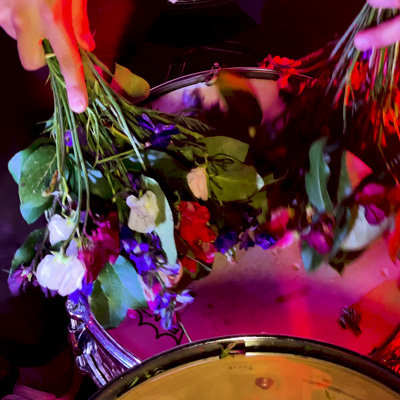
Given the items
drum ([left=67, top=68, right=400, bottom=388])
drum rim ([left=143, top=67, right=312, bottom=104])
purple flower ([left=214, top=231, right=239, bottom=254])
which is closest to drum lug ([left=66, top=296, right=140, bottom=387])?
drum ([left=67, top=68, right=400, bottom=388])

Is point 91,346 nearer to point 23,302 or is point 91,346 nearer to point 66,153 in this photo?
point 23,302

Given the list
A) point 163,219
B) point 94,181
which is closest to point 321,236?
point 163,219

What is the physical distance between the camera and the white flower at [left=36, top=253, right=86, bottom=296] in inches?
24.6

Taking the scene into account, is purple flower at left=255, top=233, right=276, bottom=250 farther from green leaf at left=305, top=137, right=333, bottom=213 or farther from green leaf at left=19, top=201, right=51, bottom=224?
green leaf at left=19, top=201, right=51, bottom=224

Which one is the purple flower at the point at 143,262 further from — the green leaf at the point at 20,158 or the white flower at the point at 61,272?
the green leaf at the point at 20,158

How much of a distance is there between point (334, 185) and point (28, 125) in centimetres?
46

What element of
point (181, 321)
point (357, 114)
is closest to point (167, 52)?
point (357, 114)

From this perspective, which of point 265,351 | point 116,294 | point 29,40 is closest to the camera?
point 265,351

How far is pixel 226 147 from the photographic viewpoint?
0.68 metres

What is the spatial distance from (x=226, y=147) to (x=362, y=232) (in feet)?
0.84

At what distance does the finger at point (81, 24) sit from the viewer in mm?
596

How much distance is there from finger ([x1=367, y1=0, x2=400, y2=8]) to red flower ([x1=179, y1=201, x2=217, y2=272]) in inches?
14.2

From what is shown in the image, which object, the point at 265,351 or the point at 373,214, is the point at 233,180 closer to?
the point at 373,214

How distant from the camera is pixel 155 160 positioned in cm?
65
